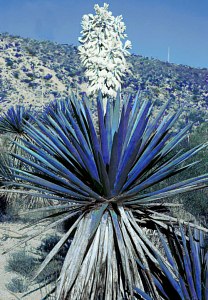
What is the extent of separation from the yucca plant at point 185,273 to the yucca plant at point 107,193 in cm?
11

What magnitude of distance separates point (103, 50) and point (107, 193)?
6090mm

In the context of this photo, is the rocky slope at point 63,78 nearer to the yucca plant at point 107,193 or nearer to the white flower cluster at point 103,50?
the white flower cluster at point 103,50

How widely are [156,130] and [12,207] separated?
9043 mm

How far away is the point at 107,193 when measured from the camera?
3457mm

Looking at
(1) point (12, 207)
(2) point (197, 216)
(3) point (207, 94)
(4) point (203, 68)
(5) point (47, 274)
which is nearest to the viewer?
(5) point (47, 274)

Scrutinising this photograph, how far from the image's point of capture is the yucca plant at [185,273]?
290 centimetres

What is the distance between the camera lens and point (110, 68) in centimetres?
885

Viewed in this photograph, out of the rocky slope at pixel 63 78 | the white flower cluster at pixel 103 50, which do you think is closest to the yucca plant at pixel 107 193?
the white flower cluster at pixel 103 50

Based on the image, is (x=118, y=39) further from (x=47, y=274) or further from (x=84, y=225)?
(x=84, y=225)

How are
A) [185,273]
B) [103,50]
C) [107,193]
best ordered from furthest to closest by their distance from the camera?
1. [103,50]
2. [107,193]
3. [185,273]

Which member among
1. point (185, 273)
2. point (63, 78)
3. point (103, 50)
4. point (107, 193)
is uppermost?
point (63, 78)

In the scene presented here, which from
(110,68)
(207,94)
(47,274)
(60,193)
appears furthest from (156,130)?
(207,94)

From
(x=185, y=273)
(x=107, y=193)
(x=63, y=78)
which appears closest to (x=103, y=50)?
(x=107, y=193)

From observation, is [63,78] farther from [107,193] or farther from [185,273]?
[185,273]
